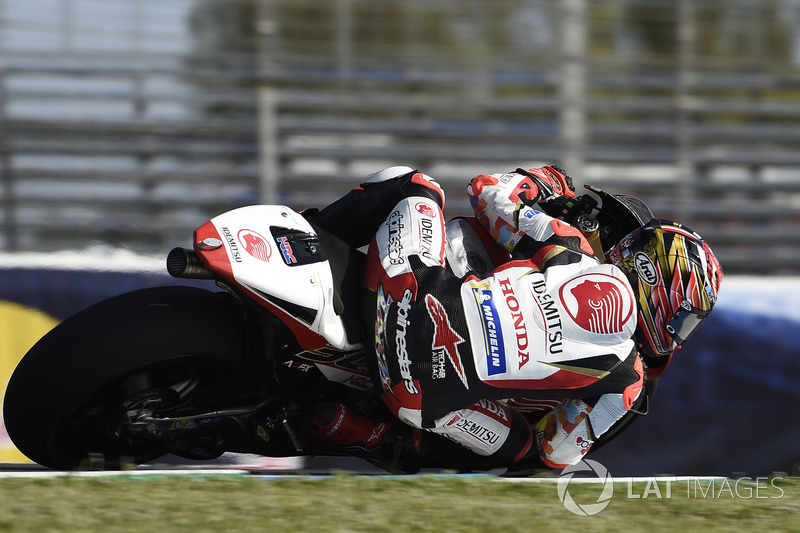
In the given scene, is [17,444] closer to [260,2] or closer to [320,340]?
[320,340]

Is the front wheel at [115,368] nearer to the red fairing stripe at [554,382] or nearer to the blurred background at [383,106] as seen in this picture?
the red fairing stripe at [554,382]

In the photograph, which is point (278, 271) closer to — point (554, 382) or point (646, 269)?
point (554, 382)

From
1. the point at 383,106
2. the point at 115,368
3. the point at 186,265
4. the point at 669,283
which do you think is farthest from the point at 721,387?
the point at 383,106

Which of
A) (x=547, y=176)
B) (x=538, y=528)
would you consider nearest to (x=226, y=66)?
(x=547, y=176)

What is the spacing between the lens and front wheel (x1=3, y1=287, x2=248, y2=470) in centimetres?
266

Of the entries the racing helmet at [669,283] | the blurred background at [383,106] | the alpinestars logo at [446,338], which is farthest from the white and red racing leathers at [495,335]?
the blurred background at [383,106]

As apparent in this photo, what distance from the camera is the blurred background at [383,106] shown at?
662cm

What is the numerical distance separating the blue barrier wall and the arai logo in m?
1.59

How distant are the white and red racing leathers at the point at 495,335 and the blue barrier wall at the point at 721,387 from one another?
A: 1.53m

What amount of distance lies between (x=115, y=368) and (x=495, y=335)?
3.75ft

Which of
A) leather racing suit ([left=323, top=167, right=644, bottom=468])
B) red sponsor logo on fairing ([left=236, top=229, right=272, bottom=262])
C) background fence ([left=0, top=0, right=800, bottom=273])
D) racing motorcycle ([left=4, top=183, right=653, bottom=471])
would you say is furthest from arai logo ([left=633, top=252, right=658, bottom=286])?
background fence ([left=0, top=0, right=800, bottom=273])

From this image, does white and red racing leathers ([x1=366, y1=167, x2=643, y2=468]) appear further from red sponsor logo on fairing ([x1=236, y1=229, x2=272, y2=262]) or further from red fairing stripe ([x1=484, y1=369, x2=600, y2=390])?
red sponsor logo on fairing ([x1=236, y1=229, x2=272, y2=262])

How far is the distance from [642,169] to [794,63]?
1.50 meters

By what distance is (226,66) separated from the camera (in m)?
6.88
